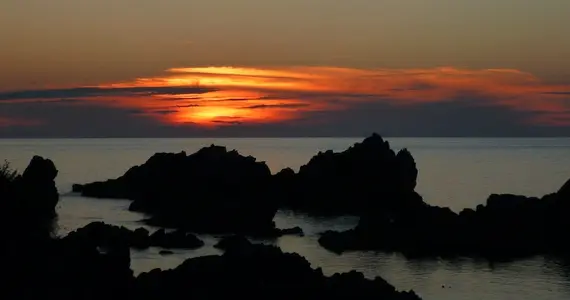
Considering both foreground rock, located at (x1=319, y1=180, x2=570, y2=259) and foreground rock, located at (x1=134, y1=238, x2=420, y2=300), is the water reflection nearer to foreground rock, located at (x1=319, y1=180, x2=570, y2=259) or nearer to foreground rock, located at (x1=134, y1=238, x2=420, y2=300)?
foreground rock, located at (x1=319, y1=180, x2=570, y2=259)

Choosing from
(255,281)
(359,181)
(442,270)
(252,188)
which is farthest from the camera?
(359,181)

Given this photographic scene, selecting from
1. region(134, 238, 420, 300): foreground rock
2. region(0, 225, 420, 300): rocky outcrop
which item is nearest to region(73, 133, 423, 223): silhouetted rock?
region(134, 238, 420, 300): foreground rock

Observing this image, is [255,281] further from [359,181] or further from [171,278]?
[359,181]

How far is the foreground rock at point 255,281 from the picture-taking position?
4241 cm

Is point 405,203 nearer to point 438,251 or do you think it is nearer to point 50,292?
point 438,251

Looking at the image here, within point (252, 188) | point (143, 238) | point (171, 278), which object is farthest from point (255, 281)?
point (252, 188)

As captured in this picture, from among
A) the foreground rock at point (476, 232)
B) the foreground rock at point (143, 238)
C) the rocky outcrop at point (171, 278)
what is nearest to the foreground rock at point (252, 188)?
the foreground rock at point (476, 232)

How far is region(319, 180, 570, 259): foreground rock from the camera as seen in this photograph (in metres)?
82.5

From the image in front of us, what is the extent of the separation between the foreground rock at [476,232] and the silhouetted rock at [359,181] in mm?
35787

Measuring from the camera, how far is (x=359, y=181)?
427 ft

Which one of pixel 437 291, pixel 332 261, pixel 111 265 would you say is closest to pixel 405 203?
pixel 332 261

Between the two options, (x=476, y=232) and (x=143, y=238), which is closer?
(x=143, y=238)

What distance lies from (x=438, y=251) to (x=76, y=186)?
338 ft

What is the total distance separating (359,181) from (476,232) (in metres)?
45.4
